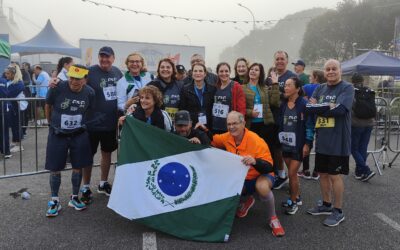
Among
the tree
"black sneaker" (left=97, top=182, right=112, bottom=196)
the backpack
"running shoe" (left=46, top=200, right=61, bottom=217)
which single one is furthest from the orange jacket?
the tree

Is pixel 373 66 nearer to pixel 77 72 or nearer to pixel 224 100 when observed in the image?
pixel 224 100

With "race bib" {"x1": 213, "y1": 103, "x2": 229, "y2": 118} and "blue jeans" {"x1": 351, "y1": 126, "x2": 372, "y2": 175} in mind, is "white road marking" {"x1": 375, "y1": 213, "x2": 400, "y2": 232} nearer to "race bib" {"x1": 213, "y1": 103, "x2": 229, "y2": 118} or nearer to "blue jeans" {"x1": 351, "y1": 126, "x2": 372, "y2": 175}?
"blue jeans" {"x1": 351, "y1": 126, "x2": 372, "y2": 175}

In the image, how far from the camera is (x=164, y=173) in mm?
3910

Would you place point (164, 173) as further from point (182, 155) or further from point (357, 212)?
point (357, 212)

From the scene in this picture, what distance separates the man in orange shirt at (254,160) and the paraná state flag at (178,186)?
192 mm

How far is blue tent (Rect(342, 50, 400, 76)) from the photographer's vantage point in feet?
42.5

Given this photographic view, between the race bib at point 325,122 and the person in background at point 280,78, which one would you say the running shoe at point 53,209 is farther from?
the race bib at point 325,122

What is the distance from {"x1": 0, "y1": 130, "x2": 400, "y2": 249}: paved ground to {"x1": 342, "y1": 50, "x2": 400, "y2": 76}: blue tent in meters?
8.76

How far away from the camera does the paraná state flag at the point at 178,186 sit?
3787 millimetres

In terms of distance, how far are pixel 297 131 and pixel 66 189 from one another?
3.31m

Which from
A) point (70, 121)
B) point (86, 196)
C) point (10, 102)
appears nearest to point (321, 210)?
point (86, 196)

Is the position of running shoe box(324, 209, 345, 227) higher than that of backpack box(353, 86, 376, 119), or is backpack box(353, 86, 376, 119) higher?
backpack box(353, 86, 376, 119)

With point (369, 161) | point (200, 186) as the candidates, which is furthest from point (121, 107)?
point (369, 161)

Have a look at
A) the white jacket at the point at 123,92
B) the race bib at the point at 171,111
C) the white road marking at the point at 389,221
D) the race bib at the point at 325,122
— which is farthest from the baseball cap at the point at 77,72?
the white road marking at the point at 389,221
